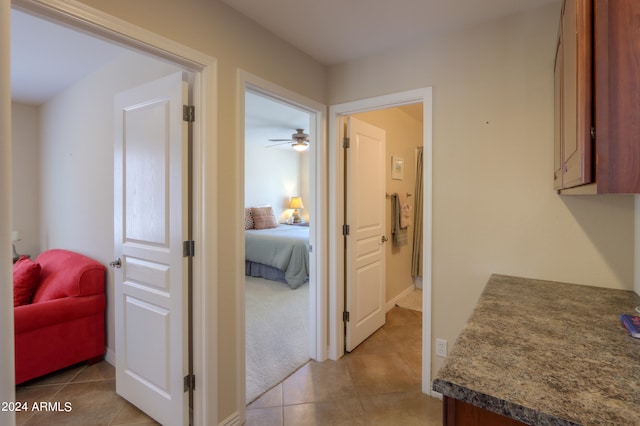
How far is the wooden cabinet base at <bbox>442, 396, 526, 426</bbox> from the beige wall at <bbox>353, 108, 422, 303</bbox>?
271cm

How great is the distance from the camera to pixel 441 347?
207cm

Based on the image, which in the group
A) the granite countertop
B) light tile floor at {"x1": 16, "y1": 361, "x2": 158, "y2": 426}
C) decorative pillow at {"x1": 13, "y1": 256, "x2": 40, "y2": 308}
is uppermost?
the granite countertop

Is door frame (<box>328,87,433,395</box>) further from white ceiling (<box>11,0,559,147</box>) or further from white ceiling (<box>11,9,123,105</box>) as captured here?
white ceiling (<box>11,9,123,105</box>)

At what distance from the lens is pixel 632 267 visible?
153cm

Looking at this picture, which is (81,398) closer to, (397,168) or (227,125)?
(227,125)

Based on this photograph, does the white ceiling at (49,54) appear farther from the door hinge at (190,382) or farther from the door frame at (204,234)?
the door hinge at (190,382)

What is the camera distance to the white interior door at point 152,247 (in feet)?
5.44

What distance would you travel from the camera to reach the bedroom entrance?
2.45 meters

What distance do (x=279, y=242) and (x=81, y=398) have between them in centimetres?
299

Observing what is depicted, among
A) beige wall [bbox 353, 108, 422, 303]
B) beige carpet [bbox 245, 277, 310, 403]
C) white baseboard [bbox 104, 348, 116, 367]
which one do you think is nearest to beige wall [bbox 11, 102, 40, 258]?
white baseboard [bbox 104, 348, 116, 367]

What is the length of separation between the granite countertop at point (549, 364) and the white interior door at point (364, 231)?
55.9 inches

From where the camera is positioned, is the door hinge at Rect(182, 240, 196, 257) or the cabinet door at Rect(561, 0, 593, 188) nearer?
the cabinet door at Rect(561, 0, 593, 188)

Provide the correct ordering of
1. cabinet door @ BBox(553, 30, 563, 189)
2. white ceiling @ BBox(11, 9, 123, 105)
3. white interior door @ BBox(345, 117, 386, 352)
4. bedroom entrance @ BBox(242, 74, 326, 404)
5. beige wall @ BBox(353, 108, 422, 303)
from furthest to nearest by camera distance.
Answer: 1. beige wall @ BBox(353, 108, 422, 303)
2. white interior door @ BBox(345, 117, 386, 352)
3. bedroom entrance @ BBox(242, 74, 326, 404)
4. white ceiling @ BBox(11, 9, 123, 105)
5. cabinet door @ BBox(553, 30, 563, 189)

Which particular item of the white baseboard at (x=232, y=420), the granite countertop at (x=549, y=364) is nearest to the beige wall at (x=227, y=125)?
the white baseboard at (x=232, y=420)
